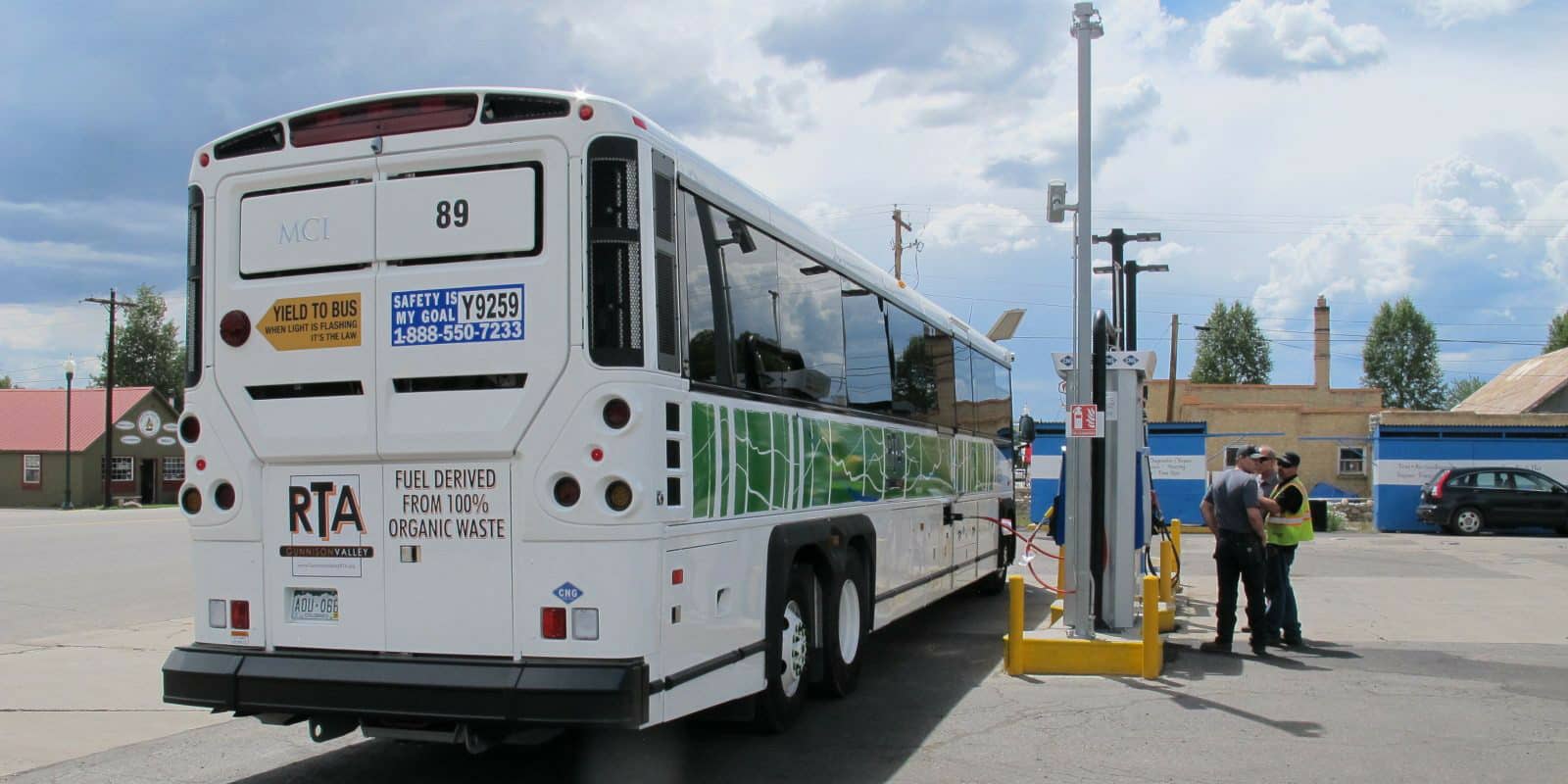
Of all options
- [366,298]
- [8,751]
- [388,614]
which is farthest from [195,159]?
[8,751]

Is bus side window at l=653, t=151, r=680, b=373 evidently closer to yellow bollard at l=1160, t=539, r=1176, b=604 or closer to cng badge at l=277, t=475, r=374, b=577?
cng badge at l=277, t=475, r=374, b=577

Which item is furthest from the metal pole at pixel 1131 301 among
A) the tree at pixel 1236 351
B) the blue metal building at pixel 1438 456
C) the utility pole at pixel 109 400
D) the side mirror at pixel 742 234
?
the tree at pixel 1236 351

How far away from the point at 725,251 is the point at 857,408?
8.75ft

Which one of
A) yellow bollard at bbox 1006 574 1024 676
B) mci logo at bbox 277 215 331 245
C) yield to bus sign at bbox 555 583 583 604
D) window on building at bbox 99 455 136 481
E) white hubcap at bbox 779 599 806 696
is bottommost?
window on building at bbox 99 455 136 481

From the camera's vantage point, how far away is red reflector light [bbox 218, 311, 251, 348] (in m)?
6.22

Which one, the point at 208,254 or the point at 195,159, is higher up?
the point at 195,159

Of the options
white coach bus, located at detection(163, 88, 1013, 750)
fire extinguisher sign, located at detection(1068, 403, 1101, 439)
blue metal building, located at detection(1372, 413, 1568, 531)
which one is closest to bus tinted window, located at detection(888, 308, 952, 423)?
fire extinguisher sign, located at detection(1068, 403, 1101, 439)

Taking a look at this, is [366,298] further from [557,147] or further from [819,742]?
[819,742]

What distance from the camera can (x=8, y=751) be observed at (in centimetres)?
740

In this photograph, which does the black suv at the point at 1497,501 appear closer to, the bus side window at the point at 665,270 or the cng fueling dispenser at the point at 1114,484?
the cng fueling dispenser at the point at 1114,484

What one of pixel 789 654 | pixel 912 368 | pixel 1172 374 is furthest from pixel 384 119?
pixel 1172 374

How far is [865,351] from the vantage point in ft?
31.1

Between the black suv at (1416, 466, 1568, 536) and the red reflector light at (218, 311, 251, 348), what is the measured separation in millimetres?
27688

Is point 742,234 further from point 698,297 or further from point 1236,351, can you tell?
point 1236,351
